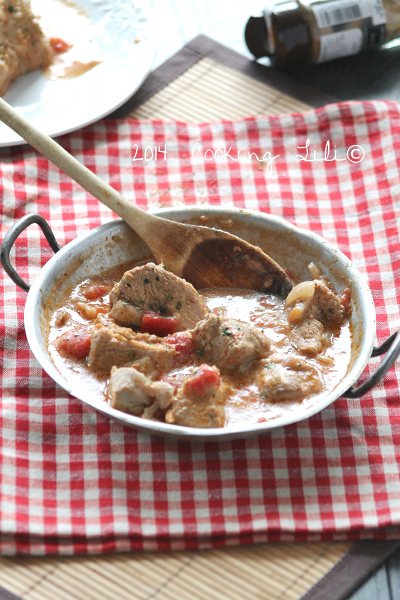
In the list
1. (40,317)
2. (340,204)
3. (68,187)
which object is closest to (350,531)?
(40,317)

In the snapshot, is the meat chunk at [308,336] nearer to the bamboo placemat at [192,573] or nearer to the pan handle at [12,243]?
the bamboo placemat at [192,573]

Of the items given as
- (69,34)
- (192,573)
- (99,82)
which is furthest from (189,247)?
(69,34)

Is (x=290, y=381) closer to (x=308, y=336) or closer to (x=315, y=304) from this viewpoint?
(x=308, y=336)

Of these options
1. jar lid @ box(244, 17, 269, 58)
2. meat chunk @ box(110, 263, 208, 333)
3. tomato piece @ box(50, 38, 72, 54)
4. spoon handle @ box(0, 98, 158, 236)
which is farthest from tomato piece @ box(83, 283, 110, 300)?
jar lid @ box(244, 17, 269, 58)

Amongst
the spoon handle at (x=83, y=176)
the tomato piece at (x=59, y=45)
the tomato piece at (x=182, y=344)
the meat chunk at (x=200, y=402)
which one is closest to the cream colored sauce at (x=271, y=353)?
the meat chunk at (x=200, y=402)

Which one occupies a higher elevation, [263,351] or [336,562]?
[263,351]

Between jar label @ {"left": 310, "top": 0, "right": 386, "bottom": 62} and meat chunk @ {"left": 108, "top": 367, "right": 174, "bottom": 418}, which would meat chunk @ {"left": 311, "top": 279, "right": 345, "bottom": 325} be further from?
jar label @ {"left": 310, "top": 0, "right": 386, "bottom": 62}

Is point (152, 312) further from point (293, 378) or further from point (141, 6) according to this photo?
point (141, 6)
